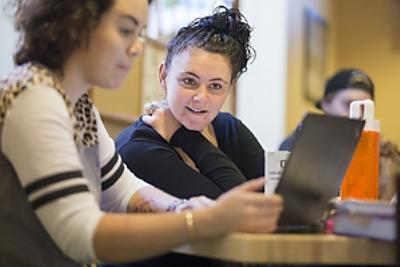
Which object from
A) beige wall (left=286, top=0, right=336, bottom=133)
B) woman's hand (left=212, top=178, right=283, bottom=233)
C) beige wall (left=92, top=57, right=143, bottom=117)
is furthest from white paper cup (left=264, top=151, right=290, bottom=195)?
beige wall (left=286, top=0, right=336, bottom=133)

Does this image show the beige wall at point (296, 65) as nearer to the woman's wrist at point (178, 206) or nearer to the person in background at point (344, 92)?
the person in background at point (344, 92)

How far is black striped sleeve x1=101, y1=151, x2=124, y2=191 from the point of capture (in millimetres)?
1335

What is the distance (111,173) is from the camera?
135cm

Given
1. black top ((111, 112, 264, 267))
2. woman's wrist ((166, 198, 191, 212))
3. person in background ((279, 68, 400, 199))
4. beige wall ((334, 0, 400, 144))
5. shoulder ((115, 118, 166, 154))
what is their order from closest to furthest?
1. woman's wrist ((166, 198, 191, 212))
2. black top ((111, 112, 264, 267))
3. shoulder ((115, 118, 166, 154))
4. person in background ((279, 68, 400, 199))
5. beige wall ((334, 0, 400, 144))

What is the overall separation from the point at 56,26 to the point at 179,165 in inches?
19.5

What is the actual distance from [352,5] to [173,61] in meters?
4.53

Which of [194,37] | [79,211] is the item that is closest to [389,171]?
[194,37]

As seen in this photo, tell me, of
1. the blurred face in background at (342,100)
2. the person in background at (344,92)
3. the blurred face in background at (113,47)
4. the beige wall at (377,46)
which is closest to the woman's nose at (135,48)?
the blurred face in background at (113,47)

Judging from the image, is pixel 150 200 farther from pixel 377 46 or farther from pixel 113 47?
pixel 377 46

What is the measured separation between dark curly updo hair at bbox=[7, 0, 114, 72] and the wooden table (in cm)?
38

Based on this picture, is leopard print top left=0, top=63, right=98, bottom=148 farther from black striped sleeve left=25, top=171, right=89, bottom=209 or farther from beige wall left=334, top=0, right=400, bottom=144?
beige wall left=334, top=0, right=400, bottom=144

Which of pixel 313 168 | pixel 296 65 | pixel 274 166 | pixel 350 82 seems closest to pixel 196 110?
pixel 274 166

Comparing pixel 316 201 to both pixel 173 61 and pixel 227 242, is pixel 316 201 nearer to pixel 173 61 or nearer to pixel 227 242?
pixel 227 242

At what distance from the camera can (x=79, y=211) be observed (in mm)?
968
